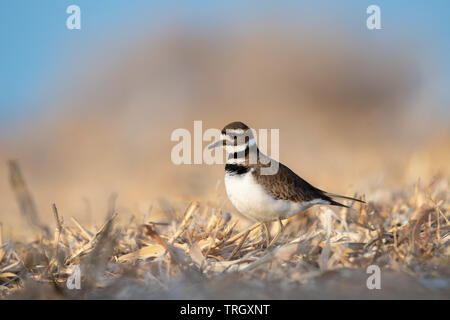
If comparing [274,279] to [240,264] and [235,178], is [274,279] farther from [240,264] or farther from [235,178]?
[235,178]

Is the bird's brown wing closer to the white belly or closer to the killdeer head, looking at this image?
the white belly

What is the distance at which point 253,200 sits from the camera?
401cm

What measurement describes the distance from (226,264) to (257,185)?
3.26ft

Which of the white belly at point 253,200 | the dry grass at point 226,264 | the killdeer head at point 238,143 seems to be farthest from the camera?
the killdeer head at point 238,143

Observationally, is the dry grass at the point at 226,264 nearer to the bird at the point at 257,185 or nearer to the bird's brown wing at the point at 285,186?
the bird at the point at 257,185

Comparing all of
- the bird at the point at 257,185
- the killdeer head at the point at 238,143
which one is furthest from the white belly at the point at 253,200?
the killdeer head at the point at 238,143

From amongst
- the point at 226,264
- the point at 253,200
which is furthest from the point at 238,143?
the point at 226,264

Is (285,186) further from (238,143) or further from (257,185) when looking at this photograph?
(238,143)

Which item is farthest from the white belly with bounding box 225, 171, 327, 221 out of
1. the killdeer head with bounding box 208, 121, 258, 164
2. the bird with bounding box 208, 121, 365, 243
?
the killdeer head with bounding box 208, 121, 258, 164

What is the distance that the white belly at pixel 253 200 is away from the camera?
403 centimetres

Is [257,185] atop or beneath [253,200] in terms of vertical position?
atop

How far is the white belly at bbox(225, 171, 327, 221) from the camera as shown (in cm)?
403
